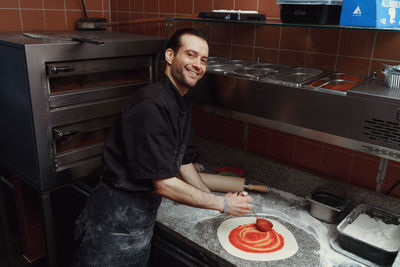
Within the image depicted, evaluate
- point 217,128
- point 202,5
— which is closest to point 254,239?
point 217,128

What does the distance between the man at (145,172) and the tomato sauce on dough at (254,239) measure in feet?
0.40

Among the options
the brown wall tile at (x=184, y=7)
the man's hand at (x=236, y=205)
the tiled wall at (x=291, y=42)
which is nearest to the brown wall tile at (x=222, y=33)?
the tiled wall at (x=291, y=42)

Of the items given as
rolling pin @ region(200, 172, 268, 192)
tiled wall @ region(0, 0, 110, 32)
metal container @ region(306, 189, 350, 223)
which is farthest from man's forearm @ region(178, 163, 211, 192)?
tiled wall @ region(0, 0, 110, 32)

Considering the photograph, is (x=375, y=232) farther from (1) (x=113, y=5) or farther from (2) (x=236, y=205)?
(1) (x=113, y=5)

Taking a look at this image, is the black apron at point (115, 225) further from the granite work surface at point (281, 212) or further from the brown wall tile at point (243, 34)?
the brown wall tile at point (243, 34)

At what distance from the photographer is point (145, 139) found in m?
1.32

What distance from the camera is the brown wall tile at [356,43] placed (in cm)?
165

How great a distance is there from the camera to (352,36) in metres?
1.69

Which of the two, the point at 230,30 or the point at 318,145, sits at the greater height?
the point at 230,30

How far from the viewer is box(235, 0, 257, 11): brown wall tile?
2016 millimetres

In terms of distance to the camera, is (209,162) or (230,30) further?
(209,162)

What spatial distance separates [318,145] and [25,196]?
6.30ft

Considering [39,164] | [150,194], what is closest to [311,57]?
[150,194]

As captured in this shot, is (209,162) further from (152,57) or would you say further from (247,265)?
(247,265)
